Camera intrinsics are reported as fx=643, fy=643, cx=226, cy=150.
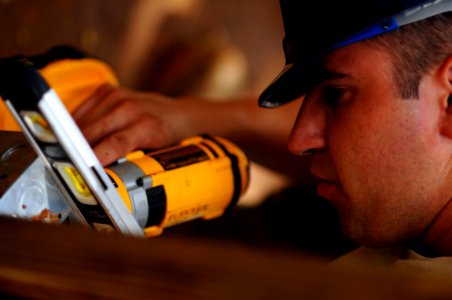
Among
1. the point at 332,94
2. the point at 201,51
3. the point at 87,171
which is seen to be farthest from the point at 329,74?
the point at 201,51

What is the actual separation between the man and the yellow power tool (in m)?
0.13

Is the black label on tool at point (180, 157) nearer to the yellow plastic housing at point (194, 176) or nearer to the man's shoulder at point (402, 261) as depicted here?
the yellow plastic housing at point (194, 176)

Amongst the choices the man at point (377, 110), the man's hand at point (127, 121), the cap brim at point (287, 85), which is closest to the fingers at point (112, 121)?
the man's hand at point (127, 121)

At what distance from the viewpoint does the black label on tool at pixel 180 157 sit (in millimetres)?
1258

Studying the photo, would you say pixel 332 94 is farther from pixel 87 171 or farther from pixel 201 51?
pixel 201 51

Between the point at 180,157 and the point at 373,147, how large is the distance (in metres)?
0.40

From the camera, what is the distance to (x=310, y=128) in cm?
113

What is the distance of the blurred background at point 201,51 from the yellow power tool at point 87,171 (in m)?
0.66

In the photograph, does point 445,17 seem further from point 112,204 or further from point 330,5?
point 112,204

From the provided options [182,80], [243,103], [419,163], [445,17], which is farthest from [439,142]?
[182,80]

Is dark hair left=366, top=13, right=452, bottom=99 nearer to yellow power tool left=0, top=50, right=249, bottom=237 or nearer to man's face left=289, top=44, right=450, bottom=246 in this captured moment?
man's face left=289, top=44, right=450, bottom=246

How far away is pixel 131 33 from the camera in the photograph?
2.45 metres

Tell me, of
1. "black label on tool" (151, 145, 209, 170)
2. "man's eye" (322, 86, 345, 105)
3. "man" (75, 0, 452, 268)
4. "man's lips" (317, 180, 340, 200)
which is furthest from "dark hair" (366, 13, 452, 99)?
"black label on tool" (151, 145, 209, 170)

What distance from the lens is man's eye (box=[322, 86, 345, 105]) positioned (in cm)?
110
